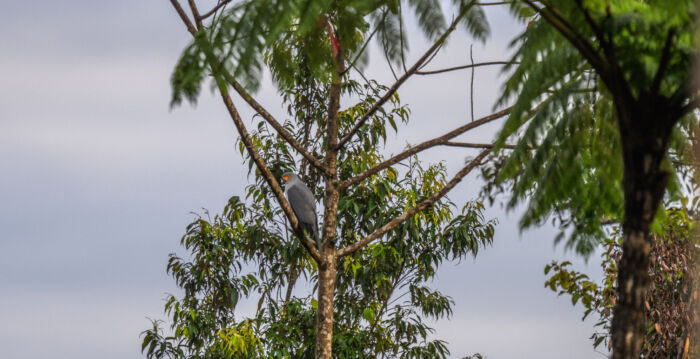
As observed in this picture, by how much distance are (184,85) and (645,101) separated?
5.85 ft

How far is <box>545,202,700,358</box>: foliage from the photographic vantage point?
278 inches

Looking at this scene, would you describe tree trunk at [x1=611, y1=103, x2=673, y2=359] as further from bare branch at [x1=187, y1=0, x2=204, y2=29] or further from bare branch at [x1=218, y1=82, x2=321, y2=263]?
bare branch at [x1=187, y1=0, x2=204, y2=29]

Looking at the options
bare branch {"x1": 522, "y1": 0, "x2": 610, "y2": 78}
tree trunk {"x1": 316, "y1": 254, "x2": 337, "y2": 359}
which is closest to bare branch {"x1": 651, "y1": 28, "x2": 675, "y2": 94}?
bare branch {"x1": 522, "y1": 0, "x2": 610, "y2": 78}

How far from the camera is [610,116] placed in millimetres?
3770

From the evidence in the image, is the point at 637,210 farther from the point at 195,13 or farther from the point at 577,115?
the point at 195,13

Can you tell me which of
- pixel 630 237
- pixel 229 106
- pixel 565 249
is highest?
pixel 229 106

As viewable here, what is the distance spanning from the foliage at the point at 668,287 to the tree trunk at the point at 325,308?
2035 millimetres

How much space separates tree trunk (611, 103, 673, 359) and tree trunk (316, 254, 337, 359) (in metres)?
3.49

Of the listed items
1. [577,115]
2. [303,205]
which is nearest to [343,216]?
[303,205]

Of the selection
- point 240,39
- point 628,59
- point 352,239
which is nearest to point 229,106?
point 240,39

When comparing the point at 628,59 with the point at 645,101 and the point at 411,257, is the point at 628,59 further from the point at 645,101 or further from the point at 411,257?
the point at 411,257

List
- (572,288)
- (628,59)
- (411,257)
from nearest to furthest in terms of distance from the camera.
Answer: (628,59)
(572,288)
(411,257)

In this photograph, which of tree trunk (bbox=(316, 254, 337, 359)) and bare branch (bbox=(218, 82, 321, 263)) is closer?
bare branch (bbox=(218, 82, 321, 263))

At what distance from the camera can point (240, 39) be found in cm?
320
